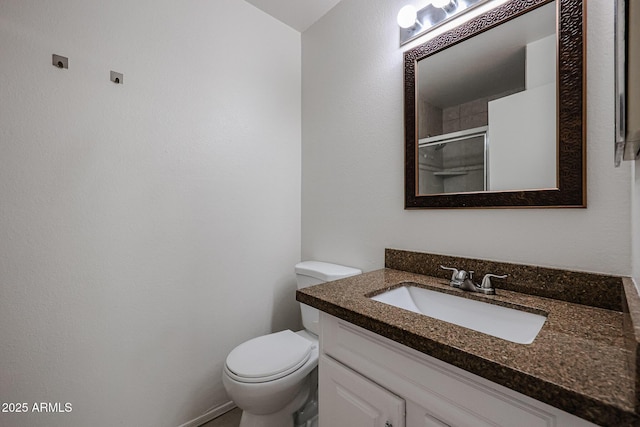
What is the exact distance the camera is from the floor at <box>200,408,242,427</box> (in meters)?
1.46

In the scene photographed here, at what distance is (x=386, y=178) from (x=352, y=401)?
99 cm

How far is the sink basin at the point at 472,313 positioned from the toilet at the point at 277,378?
1.42 ft

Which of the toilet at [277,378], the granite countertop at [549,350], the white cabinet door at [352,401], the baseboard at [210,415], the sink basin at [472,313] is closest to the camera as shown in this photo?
the granite countertop at [549,350]

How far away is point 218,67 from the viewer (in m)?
1.55

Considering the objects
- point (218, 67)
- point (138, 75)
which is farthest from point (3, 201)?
point (218, 67)

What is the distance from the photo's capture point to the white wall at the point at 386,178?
32.2 inches

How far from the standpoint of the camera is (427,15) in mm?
1222

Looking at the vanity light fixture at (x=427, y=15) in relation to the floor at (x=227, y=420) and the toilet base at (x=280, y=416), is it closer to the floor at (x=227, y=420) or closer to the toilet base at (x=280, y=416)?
the toilet base at (x=280, y=416)

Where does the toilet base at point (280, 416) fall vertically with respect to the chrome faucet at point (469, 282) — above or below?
below

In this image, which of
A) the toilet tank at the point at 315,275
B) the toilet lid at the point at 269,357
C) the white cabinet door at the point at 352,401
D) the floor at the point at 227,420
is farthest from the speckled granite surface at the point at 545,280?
the floor at the point at 227,420

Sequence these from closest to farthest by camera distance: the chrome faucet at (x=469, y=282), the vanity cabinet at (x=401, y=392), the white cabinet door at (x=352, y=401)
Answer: the vanity cabinet at (x=401, y=392) < the white cabinet door at (x=352, y=401) < the chrome faucet at (x=469, y=282)

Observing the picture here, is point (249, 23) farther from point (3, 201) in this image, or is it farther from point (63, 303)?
point (63, 303)

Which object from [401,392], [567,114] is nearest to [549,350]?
[401,392]

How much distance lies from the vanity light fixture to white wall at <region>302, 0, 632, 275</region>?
4.0 inches
